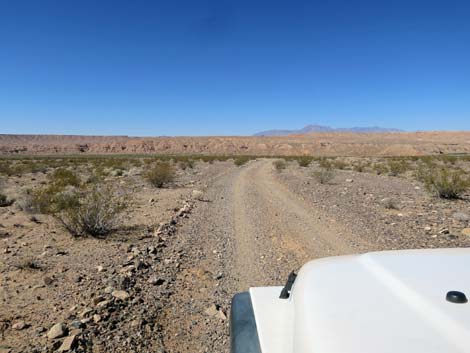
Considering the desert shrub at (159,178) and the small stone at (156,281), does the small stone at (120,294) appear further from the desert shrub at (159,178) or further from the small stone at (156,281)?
the desert shrub at (159,178)

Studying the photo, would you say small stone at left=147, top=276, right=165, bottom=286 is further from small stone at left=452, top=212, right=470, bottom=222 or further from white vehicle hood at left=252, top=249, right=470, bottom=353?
small stone at left=452, top=212, right=470, bottom=222

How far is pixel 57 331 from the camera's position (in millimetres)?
4090

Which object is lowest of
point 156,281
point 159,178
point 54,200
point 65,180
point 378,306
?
point 156,281

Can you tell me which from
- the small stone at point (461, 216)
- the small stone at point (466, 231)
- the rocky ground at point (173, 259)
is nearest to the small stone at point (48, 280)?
the rocky ground at point (173, 259)

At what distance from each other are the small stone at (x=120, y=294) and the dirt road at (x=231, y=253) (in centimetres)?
61

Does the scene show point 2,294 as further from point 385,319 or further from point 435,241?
point 435,241

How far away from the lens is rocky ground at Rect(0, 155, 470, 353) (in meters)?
4.24

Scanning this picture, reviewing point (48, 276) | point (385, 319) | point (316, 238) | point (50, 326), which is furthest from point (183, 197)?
point (385, 319)

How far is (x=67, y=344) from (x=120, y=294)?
1.24 metres

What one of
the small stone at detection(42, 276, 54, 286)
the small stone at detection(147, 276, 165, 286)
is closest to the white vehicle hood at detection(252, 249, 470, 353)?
the small stone at detection(147, 276, 165, 286)

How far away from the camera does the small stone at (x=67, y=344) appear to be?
3.79 m

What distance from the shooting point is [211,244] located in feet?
25.3

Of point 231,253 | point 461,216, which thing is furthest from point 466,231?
point 231,253

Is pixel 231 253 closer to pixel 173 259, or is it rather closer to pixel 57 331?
pixel 173 259
